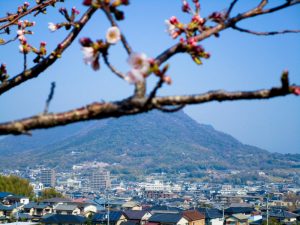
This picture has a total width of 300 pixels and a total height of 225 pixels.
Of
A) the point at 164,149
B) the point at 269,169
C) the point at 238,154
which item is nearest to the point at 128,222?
the point at 269,169

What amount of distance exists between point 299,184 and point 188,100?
361 ft

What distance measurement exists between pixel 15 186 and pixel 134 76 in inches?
1794

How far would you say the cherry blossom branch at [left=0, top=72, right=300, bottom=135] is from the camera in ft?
3.77

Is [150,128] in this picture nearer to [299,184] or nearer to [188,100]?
[299,184]

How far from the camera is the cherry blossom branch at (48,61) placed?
1.88 meters

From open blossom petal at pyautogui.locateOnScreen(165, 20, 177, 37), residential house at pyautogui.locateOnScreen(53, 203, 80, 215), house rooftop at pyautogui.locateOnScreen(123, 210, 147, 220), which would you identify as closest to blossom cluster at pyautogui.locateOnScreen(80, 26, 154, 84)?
open blossom petal at pyautogui.locateOnScreen(165, 20, 177, 37)

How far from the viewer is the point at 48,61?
6.24ft

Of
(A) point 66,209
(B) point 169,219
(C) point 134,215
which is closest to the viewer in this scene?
(B) point 169,219

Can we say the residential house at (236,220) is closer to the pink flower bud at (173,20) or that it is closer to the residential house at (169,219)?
the residential house at (169,219)

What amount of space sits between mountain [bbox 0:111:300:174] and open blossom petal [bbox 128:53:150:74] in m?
127

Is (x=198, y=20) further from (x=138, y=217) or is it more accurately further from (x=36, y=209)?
(x=36, y=209)

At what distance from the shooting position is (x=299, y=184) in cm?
10400

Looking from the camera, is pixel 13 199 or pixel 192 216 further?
pixel 13 199

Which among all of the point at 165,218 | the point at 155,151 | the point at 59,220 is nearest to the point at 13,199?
the point at 165,218
